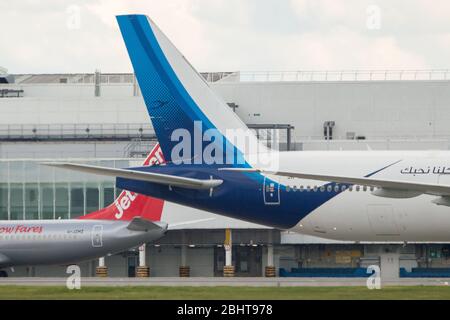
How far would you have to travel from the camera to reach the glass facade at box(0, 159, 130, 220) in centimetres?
8838

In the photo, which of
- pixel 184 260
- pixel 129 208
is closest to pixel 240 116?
pixel 184 260

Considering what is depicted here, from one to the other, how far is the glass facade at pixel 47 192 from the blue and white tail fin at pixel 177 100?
120 feet

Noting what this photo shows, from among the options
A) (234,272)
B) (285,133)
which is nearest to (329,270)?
(234,272)

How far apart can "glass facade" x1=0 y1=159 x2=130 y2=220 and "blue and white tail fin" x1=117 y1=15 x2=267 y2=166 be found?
36443 millimetres

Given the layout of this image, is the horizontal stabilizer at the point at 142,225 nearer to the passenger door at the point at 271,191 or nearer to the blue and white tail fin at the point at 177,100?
the blue and white tail fin at the point at 177,100

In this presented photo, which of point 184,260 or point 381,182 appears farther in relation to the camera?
point 184,260

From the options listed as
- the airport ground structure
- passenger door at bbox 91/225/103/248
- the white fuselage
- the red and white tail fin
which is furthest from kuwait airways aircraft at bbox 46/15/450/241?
the airport ground structure

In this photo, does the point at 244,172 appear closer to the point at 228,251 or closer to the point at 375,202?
the point at 375,202

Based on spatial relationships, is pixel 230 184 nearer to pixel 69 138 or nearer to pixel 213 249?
pixel 213 249

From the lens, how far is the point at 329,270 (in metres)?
85.8

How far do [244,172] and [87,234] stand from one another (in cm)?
2003

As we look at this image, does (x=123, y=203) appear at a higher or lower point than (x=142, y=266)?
higher

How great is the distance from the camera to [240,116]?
102250 mm

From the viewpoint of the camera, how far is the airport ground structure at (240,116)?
86.6 m
